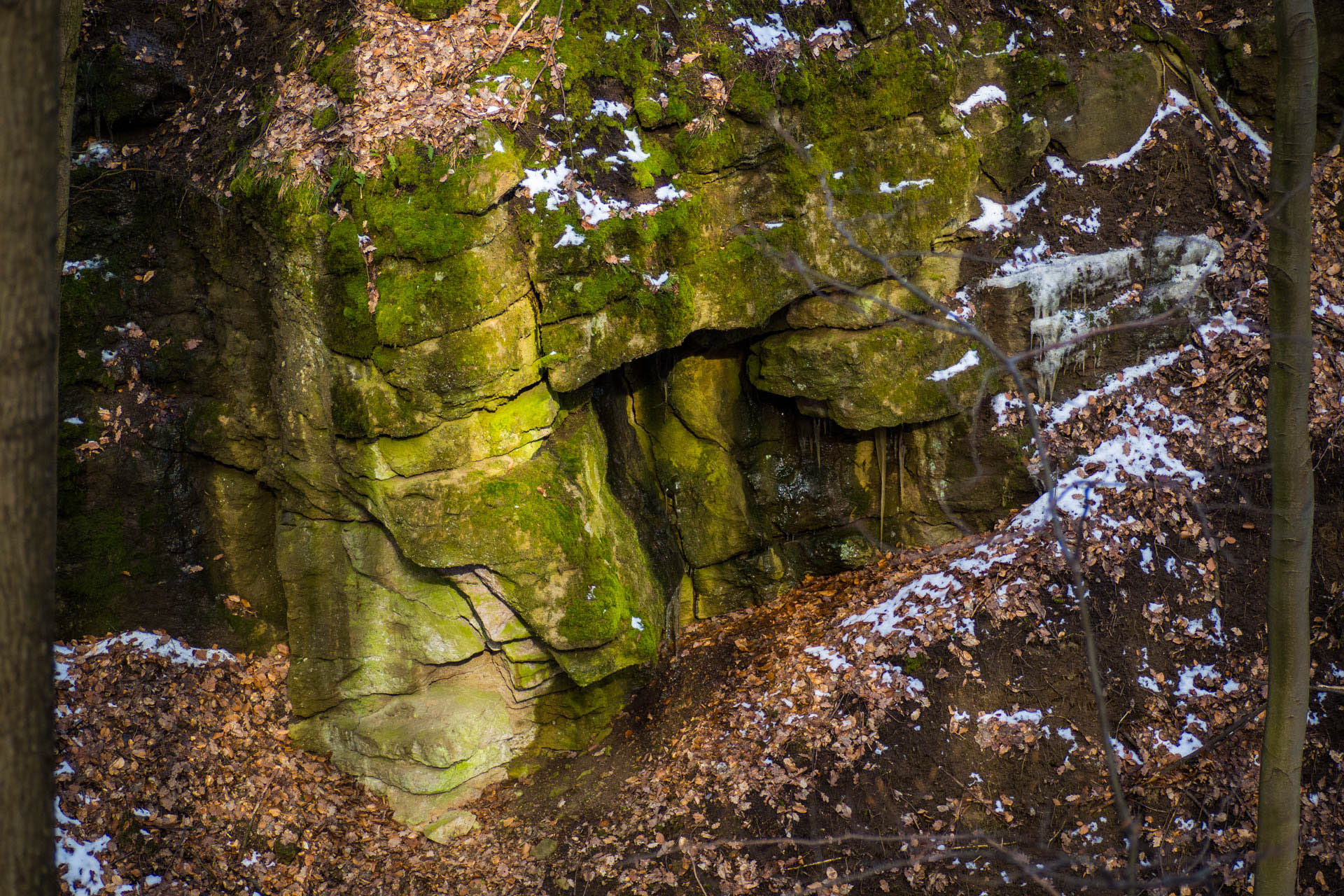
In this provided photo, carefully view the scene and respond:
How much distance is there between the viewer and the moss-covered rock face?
6520 mm

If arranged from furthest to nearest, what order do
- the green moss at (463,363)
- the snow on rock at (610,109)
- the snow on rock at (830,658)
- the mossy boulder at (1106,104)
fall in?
1. the mossy boulder at (1106,104)
2. the snow on rock at (830,658)
3. the snow on rock at (610,109)
4. the green moss at (463,363)

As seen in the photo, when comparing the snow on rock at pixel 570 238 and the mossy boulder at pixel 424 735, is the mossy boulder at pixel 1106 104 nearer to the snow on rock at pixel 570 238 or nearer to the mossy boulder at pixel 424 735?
the snow on rock at pixel 570 238

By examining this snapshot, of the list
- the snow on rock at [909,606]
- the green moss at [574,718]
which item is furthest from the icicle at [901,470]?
the green moss at [574,718]

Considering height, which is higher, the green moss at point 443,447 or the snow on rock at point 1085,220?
the snow on rock at point 1085,220

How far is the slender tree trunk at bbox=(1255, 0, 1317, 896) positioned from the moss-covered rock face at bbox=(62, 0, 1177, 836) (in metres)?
3.36

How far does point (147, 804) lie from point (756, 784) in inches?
196

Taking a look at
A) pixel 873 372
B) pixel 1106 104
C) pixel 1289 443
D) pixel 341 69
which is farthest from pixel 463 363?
pixel 1106 104

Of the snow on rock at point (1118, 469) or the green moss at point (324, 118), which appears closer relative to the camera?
the green moss at point (324, 118)

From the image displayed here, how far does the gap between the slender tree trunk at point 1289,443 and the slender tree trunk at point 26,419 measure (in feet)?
14.6

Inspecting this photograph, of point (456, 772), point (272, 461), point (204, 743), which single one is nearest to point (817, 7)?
point (272, 461)

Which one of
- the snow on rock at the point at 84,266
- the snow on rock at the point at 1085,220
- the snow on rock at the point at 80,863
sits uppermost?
the snow on rock at the point at 1085,220

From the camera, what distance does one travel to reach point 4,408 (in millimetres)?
2248

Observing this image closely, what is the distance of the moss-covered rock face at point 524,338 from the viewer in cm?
652

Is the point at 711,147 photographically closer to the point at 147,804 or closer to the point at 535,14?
the point at 535,14
